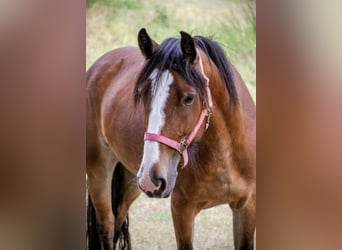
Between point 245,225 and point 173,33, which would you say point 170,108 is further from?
point 245,225

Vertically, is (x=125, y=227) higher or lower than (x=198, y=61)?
lower

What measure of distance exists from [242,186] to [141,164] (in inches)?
14.3

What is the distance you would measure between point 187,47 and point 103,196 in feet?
1.91

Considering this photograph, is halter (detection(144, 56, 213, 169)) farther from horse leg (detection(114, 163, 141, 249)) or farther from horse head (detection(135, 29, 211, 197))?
horse leg (detection(114, 163, 141, 249))

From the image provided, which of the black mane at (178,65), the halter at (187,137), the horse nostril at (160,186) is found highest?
the black mane at (178,65)

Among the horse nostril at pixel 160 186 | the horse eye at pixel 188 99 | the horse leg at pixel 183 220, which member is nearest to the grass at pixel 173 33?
the horse leg at pixel 183 220

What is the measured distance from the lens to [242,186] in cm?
177

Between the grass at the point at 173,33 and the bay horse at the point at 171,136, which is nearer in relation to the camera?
the bay horse at the point at 171,136

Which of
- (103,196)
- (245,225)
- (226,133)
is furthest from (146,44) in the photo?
(245,225)

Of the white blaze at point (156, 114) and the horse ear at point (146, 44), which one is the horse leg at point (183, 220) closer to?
the white blaze at point (156, 114)

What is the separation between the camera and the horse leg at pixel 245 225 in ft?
5.77

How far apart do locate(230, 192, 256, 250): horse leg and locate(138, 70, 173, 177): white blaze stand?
0.36 m
